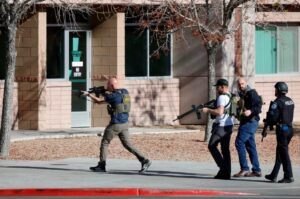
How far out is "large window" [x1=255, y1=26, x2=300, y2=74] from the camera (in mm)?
32719

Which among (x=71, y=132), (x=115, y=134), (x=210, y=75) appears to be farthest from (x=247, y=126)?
(x=71, y=132)

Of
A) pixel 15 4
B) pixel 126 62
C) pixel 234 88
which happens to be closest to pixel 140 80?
pixel 126 62

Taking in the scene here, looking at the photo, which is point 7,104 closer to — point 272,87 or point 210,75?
point 210,75

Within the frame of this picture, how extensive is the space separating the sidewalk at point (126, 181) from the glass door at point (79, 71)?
25.0ft

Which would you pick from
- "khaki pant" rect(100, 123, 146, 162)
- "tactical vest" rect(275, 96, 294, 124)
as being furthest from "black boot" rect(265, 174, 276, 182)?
"khaki pant" rect(100, 123, 146, 162)

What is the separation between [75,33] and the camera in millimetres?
29641

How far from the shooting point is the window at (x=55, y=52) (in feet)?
95.8

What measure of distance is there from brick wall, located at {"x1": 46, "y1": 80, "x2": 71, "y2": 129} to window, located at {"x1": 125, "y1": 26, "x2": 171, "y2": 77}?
2506mm

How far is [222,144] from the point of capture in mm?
18812

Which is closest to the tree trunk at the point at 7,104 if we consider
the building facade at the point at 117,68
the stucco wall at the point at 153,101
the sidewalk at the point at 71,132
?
the sidewalk at the point at 71,132

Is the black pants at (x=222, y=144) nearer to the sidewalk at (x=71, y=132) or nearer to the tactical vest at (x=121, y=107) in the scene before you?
the tactical vest at (x=121, y=107)

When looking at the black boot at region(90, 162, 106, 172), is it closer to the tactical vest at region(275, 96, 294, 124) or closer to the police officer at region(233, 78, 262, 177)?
the police officer at region(233, 78, 262, 177)

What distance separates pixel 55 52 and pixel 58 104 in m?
1.55

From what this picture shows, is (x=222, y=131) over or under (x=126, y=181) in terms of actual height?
over
